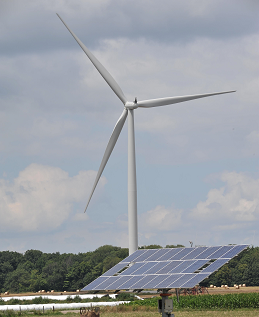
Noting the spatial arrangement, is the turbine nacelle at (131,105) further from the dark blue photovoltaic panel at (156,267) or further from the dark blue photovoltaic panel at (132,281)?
the dark blue photovoltaic panel at (132,281)

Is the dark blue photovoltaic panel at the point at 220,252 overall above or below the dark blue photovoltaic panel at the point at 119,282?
above

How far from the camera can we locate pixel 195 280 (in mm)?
33781

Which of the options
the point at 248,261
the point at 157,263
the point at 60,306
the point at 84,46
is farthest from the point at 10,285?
the point at 157,263

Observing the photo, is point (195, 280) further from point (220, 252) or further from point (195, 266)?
point (220, 252)

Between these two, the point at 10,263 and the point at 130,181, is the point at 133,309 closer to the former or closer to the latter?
the point at 130,181

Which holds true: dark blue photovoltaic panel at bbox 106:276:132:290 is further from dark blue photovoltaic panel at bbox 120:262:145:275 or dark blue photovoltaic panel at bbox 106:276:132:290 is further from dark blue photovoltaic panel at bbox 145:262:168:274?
dark blue photovoltaic panel at bbox 145:262:168:274

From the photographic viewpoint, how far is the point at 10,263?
194 meters

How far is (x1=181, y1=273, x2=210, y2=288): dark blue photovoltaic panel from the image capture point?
33031 mm

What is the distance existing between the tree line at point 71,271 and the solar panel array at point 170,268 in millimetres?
95282

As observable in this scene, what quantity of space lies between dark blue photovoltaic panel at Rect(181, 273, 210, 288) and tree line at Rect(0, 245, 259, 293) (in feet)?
338

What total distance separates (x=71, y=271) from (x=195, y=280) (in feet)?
421

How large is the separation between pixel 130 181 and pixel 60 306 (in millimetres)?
19288

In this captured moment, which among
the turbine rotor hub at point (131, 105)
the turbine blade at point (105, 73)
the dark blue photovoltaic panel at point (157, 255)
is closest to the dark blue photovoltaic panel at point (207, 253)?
the dark blue photovoltaic panel at point (157, 255)

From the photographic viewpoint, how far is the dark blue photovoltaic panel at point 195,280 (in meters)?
33.0
